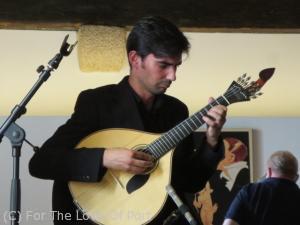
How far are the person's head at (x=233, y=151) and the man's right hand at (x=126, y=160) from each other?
171 cm

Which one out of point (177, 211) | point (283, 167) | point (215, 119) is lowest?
point (283, 167)

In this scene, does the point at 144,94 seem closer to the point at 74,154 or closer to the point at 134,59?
the point at 134,59

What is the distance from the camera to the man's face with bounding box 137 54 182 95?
1.41 meters

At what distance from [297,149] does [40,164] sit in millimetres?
2212

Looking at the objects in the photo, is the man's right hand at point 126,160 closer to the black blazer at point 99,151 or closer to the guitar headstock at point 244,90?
the black blazer at point 99,151

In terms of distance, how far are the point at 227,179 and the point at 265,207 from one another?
86 centimetres

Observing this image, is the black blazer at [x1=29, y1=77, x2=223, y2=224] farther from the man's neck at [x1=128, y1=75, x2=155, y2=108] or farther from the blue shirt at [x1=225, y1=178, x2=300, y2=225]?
the blue shirt at [x1=225, y1=178, x2=300, y2=225]

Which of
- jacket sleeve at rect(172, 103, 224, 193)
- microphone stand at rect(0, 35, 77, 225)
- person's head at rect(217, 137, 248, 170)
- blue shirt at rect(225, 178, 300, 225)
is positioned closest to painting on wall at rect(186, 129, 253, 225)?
person's head at rect(217, 137, 248, 170)

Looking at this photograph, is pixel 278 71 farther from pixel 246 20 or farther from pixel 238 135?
pixel 246 20

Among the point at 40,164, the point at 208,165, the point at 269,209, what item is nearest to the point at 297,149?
the point at 269,209

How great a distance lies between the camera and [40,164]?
1.40 m

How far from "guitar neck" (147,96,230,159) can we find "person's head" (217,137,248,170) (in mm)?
1686

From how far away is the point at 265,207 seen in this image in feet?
7.19

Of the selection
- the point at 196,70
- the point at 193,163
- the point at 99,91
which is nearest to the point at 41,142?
the point at 196,70
